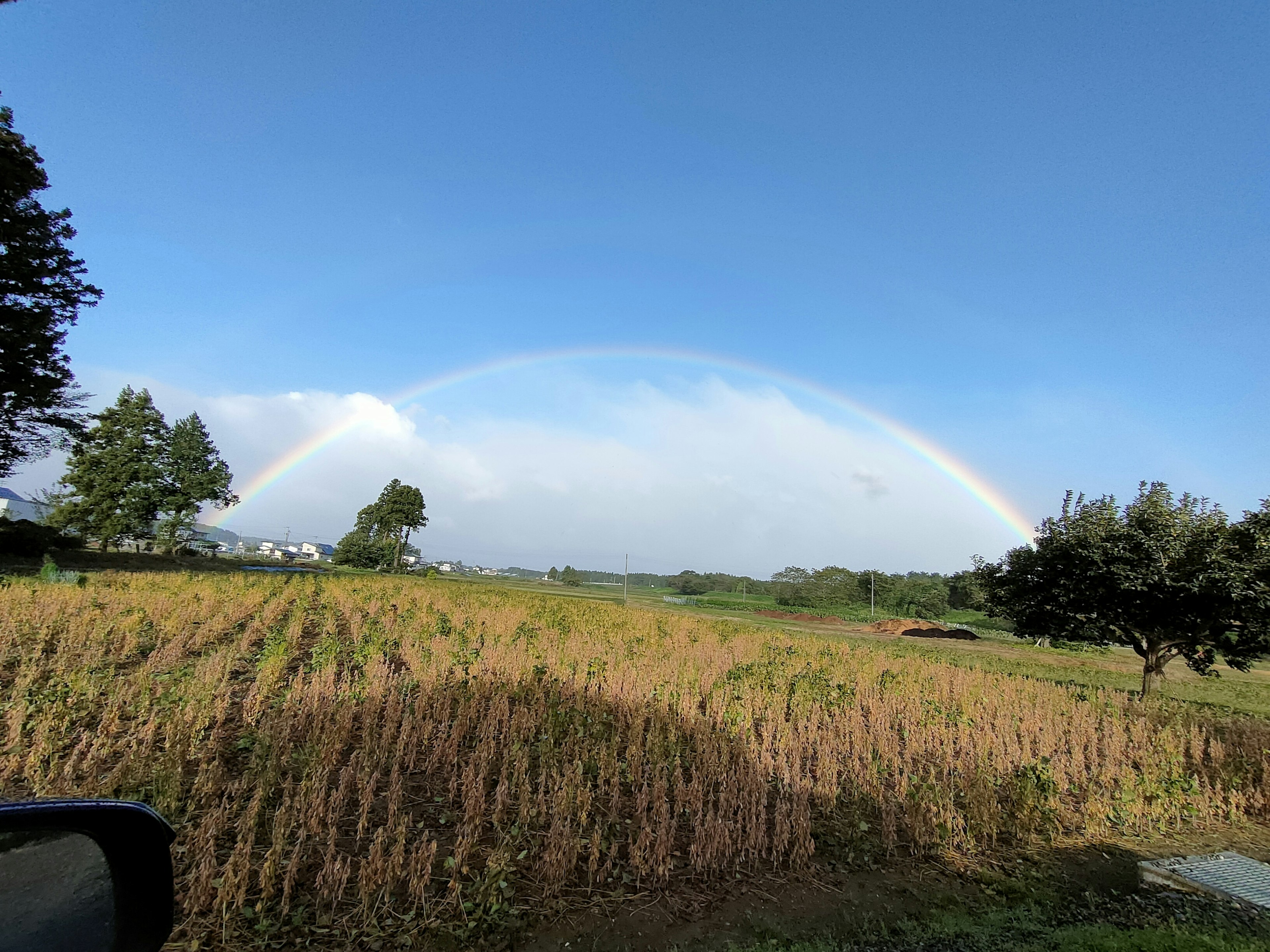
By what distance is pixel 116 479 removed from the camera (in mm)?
47969

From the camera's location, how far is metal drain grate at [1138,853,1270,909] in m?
4.84

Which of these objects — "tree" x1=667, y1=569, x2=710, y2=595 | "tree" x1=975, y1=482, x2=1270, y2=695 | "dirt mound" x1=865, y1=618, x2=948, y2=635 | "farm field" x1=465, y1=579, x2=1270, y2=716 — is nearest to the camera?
"tree" x1=975, y1=482, x2=1270, y2=695

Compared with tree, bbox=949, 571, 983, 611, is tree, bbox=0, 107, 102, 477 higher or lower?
higher

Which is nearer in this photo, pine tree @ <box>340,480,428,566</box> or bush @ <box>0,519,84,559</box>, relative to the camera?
bush @ <box>0,519,84,559</box>

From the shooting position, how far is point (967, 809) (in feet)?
21.3

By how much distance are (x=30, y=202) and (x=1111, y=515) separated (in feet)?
137

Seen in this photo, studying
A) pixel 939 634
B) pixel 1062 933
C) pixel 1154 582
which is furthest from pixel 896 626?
pixel 1062 933

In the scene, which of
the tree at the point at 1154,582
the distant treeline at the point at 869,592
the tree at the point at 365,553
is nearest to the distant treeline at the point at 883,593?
the distant treeline at the point at 869,592

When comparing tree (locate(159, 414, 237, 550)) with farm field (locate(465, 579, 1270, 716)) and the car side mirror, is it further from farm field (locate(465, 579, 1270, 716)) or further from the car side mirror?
the car side mirror

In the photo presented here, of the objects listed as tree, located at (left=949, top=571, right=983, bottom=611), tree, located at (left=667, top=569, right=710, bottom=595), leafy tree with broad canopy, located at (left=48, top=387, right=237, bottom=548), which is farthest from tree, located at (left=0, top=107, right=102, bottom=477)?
tree, located at (left=667, top=569, right=710, bottom=595)

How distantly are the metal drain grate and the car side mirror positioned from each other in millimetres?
7062

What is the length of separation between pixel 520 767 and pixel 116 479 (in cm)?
5793

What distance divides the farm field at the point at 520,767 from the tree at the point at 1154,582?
2731mm

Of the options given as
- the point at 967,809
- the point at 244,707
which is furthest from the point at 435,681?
the point at 967,809
